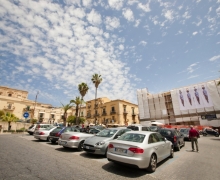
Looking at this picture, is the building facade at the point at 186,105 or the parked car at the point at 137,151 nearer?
the parked car at the point at 137,151

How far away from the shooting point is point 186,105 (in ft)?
109

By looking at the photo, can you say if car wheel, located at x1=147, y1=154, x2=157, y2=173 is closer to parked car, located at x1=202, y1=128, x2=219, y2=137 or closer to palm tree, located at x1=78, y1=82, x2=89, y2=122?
parked car, located at x1=202, y1=128, x2=219, y2=137

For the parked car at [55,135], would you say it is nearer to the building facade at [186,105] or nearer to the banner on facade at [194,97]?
the building facade at [186,105]

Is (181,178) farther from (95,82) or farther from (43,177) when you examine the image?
(95,82)

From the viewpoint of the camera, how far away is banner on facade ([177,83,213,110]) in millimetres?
31281

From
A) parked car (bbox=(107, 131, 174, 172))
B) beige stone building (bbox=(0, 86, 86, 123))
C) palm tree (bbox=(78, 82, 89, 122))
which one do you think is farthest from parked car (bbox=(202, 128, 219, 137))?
beige stone building (bbox=(0, 86, 86, 123))

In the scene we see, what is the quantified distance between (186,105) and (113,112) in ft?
68.3

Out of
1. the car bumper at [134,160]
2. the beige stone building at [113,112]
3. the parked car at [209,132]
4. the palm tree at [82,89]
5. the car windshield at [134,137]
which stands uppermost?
the palm tree at [82,89]

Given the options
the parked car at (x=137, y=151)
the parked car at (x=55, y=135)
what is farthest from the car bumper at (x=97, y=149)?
the parked car at (x=55, y=135)

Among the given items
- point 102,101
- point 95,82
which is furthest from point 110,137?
point 102,101

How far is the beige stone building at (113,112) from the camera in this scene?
4089 cm

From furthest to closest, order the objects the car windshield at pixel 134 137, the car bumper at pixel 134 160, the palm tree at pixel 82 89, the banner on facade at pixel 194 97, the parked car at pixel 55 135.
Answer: the palm tree at pixel 82 89 < the banner on facade at pixel 194 97 < the parked car at pixel 55 135 < the car windshield at pixel 134 137 < the car bumper at pixel 134 160

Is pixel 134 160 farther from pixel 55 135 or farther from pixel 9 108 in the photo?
pixel 9 108

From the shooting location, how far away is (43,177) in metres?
3.94
